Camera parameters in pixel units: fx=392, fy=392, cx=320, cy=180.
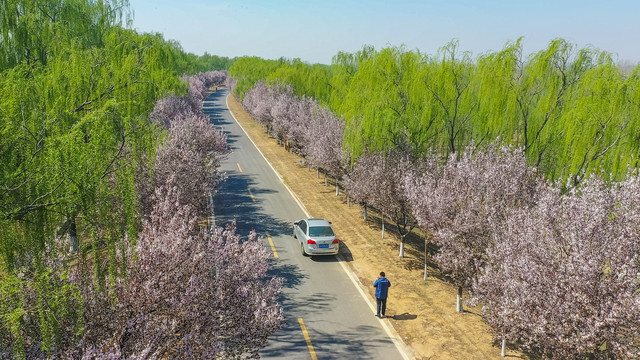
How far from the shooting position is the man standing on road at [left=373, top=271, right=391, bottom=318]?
14281 mm

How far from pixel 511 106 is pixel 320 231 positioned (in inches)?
457

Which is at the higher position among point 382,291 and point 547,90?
point 547,90

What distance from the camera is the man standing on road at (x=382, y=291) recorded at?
46.9 ft

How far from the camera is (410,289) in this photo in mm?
17016

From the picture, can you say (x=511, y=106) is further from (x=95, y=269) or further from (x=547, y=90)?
(x=95, y=269)

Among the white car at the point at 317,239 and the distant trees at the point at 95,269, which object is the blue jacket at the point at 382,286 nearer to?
the distant trees at the point at 95,269

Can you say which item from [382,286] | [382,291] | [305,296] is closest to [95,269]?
[382,286]

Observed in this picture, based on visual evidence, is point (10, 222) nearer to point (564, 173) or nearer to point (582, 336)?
point (582, 336)

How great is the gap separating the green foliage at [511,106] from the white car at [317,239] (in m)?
5.62

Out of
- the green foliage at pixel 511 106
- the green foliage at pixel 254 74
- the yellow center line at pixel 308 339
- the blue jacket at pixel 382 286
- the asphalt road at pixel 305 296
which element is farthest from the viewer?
the green foliage at pixel 254 74

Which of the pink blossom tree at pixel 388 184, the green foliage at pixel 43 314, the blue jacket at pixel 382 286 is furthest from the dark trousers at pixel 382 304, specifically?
the green foliage at pixel 43 314

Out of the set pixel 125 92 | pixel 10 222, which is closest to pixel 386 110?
pixel 125 92

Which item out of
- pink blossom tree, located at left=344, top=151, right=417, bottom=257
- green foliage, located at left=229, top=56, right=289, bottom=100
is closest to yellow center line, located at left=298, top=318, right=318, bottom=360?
pink blossom tree, located at left=344, top=151, right=417, bottom=257

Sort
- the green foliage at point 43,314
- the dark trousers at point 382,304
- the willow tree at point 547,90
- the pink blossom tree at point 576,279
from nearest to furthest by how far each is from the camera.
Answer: the green foliage at point 43,314 < the pink blossom tree at point 576,279 < the dark trousers at point 382,304 < the willow tree at point 547,90
